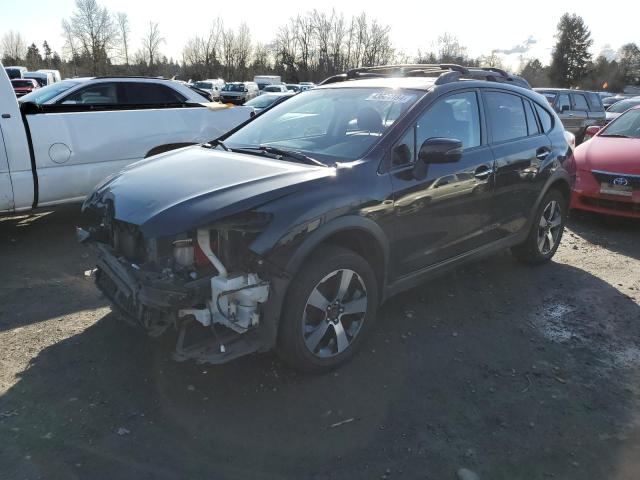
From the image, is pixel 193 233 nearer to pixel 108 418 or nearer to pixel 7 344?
pixel 108 418

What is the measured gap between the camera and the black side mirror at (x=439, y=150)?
3738 mm

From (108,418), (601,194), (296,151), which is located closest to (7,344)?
(108,418)

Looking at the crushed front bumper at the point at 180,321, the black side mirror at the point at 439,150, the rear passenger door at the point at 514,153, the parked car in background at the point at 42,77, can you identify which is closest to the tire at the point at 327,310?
the crushed front bumper at the point at 180,321

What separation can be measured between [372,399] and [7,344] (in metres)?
2.56

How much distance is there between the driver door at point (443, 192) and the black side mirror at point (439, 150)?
0.11 metres

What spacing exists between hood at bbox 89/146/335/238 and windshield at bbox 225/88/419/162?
40 cm

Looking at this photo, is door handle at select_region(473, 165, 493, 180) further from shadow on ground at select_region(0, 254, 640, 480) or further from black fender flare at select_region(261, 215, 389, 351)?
black fender flare at select_region(261, 215, 389, 351)

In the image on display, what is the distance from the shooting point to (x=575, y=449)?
289 cm

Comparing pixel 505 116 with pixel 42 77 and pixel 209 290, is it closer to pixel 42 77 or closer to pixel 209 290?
pixel 209 290

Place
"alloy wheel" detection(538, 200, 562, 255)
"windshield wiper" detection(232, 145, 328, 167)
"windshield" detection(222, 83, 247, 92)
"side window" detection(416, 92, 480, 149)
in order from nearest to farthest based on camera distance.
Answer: "windshield wiper" detection(232, 145, 328, 167) < "side window" detection(416, 92, 480, 149) < "alloy wheel" detection(538, 200, 562, 255) < "windshield" detection(222, 83, 247, 92)

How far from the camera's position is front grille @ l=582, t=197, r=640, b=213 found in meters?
6.94

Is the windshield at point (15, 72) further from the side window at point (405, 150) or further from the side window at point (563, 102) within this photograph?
the side window at point (405, 150)

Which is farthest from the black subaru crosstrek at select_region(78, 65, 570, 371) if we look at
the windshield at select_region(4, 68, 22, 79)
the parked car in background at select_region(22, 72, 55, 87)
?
the windshield at select_region(4, 68, 22, 79)

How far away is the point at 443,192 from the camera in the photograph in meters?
4.02
